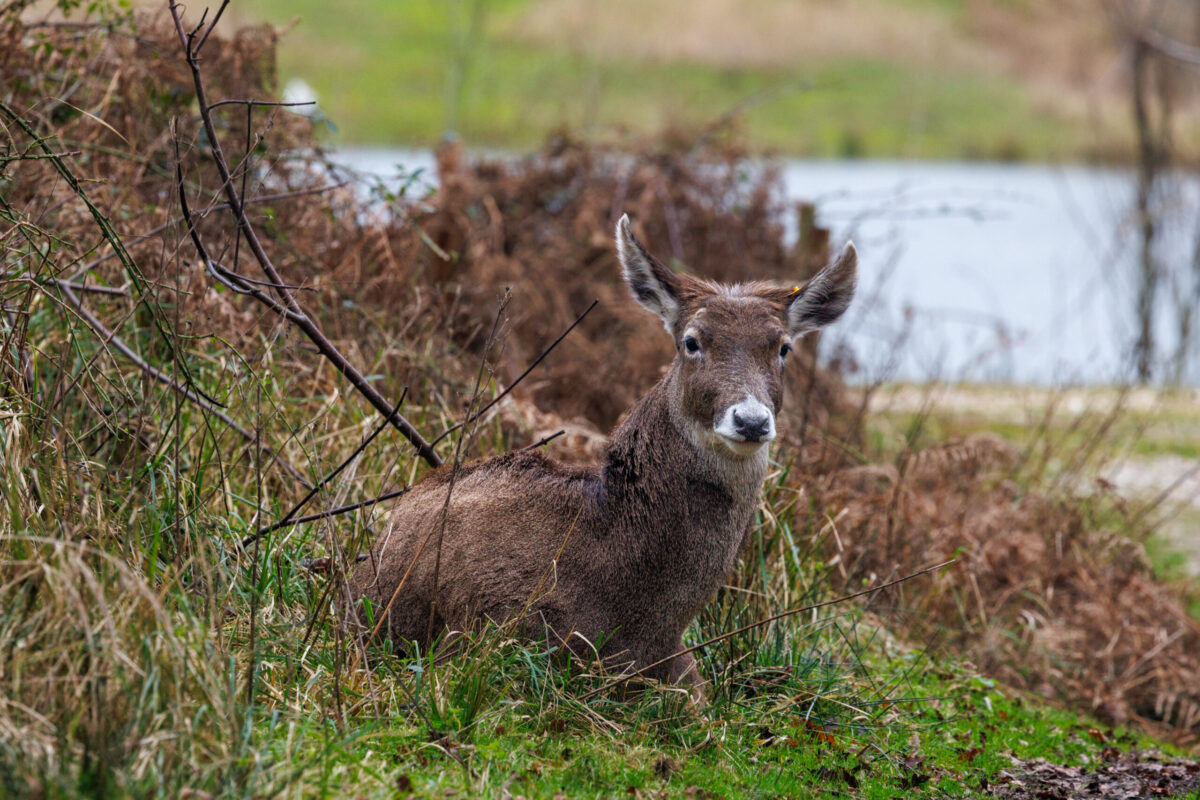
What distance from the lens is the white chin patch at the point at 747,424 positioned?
4.88 meters

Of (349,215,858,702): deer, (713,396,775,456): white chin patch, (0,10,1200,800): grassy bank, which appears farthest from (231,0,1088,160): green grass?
(713,396,775,456): white chin patch

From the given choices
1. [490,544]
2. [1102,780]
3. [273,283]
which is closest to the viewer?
[490,544]

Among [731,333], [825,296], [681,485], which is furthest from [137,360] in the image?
[825,296]

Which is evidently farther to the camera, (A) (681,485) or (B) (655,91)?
(B) (655,91)

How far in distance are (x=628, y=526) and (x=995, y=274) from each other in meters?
21.7

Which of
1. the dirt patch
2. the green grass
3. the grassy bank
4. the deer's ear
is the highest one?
the green grass

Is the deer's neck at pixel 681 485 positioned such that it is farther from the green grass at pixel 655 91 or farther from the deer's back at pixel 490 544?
the green grass at pixel 655 91

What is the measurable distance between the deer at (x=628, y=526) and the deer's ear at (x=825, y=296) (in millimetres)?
16

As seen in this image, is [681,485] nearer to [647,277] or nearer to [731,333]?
[731,333]

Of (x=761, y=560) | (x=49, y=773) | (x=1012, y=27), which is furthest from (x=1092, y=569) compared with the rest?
(x=1012, y=27)

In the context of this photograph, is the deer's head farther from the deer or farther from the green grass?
the green grass

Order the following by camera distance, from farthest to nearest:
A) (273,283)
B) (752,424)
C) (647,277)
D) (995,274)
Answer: (995,274) < (647,277) < (273,283) < (752,424)

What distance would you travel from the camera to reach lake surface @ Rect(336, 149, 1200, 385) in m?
12.2

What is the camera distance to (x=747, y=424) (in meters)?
4.88
